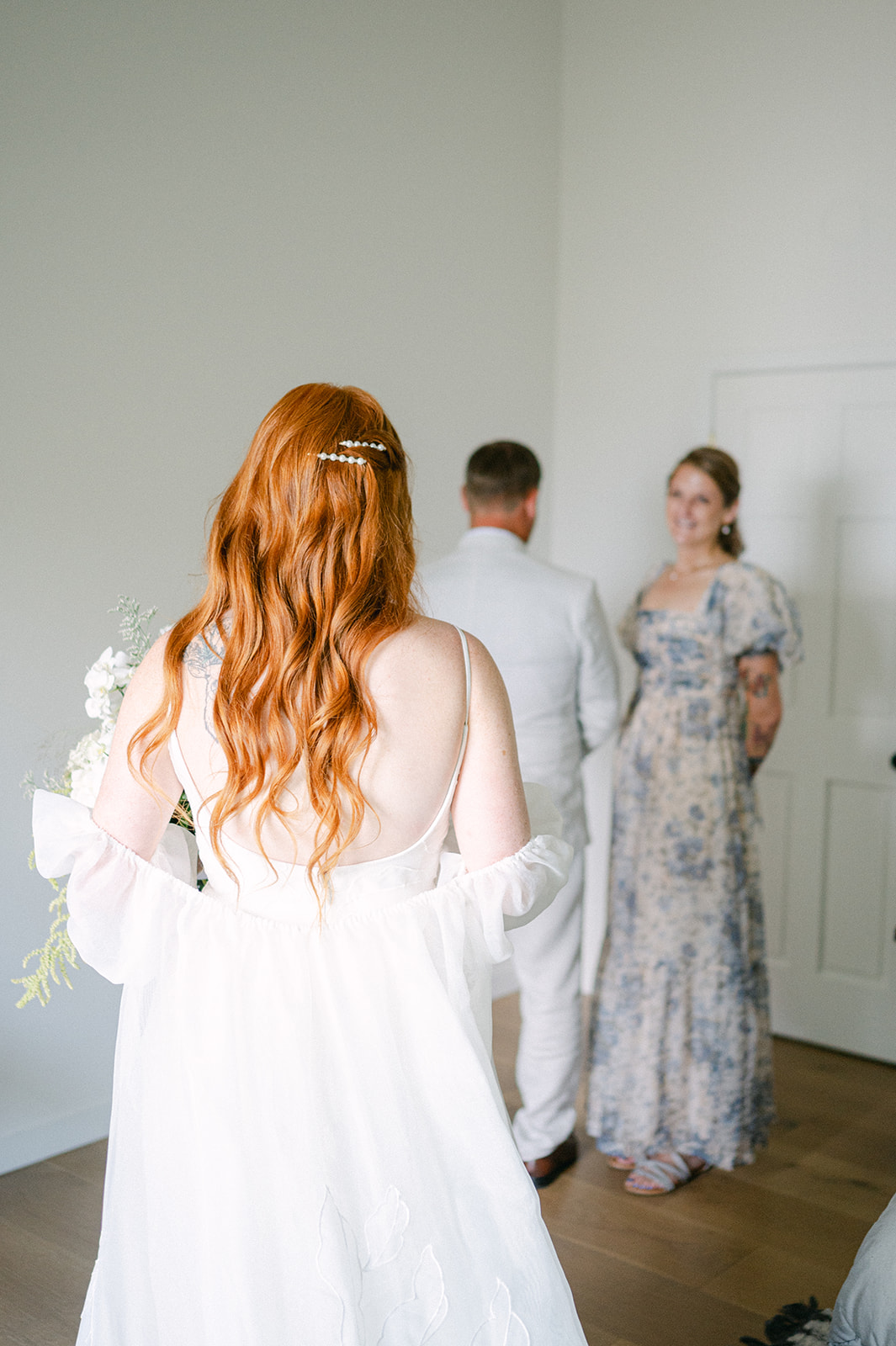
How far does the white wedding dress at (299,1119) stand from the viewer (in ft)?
4.73

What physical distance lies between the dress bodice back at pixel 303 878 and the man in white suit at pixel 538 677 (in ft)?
4.47

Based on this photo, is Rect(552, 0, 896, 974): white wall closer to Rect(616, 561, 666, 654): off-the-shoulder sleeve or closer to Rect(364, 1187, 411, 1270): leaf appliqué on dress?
Rect(616, 561, 666, 654): off-the-shoulder sleeve

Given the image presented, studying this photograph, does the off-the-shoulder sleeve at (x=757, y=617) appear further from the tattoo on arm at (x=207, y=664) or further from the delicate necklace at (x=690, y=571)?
the tattoo on arm at (x=207, y=664)

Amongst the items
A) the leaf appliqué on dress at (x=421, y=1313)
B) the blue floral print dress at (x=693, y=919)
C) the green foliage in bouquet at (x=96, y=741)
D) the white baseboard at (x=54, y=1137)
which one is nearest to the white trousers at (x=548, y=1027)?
the blue floral print dress at (x=693, y=919)

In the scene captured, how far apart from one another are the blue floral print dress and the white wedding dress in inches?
61.1

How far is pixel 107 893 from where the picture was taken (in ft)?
4.80

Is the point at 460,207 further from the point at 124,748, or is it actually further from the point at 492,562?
the point at 124,748

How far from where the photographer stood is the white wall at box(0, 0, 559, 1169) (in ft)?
9.42

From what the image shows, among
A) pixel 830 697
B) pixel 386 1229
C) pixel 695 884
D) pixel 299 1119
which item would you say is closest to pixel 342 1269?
pixel 386 1229

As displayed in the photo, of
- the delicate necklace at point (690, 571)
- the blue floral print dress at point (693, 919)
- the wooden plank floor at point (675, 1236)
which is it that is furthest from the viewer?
the delicate necklace at point (690, 571)

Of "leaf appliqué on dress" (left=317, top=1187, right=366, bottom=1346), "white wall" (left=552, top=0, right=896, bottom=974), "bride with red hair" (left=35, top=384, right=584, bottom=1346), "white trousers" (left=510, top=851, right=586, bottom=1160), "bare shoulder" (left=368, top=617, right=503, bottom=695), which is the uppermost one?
"white wall" (left=552, top=0, right=896, bottom=974)

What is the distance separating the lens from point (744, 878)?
10.0 ft

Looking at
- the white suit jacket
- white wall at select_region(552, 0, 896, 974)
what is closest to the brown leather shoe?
the white suit jacket

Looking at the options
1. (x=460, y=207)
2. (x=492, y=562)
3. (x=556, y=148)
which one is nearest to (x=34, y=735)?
(x=492, y=562)
